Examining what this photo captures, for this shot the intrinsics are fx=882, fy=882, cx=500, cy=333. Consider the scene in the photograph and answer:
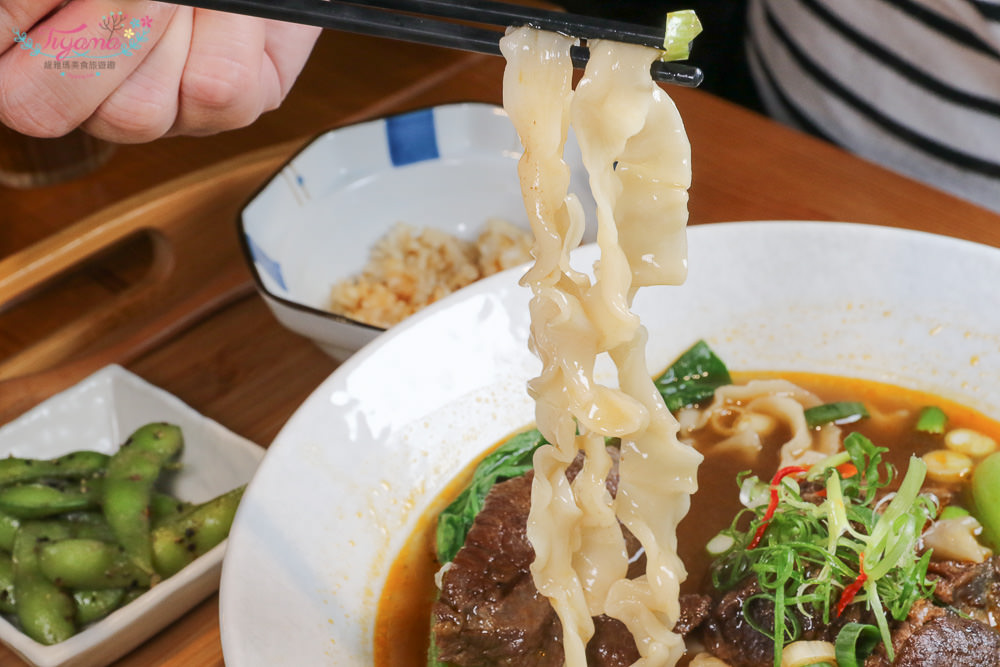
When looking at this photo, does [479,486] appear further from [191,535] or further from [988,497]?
[988,497]

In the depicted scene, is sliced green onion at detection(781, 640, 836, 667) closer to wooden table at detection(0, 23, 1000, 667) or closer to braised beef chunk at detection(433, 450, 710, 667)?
braised beef chunk at detection(433, 450, 710, 667)

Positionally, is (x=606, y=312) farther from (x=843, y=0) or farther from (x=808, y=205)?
(x=843, y=0)

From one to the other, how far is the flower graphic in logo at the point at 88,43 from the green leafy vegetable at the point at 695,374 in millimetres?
1228

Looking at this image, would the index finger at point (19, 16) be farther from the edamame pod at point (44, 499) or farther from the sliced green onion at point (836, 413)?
the sliced green onion at point (836, 413)

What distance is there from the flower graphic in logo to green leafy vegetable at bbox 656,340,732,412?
48.4 inches

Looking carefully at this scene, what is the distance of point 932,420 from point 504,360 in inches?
35.3

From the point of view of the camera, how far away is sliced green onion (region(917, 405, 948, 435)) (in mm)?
1823

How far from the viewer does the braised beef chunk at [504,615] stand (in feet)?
4.80

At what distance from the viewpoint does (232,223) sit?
7.68 feet

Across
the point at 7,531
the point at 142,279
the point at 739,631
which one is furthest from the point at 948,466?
the point at 142,279

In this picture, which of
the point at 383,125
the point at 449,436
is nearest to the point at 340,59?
the point at 383,125

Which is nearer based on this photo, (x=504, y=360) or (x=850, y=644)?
(x=850, y=644)

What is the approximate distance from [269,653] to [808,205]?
1.83 m

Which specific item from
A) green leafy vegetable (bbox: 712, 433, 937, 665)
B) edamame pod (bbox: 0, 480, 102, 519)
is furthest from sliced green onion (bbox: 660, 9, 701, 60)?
edamame pod (bbox: 0, 480, 102, 519)
